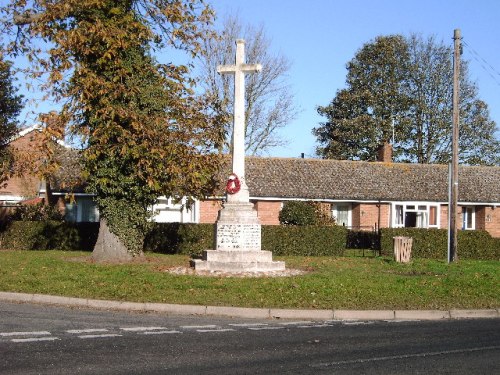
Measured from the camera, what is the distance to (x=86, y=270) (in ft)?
62.4

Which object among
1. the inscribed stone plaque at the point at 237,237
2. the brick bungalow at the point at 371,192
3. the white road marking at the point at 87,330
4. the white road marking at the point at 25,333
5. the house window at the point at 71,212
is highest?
the brick bungalow at the point at 371,192

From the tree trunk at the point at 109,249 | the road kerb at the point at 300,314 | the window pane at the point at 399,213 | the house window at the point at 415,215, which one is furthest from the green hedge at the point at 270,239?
the road kerb at the point at 300,314

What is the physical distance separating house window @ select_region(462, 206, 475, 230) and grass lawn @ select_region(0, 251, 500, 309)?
70.6 feet

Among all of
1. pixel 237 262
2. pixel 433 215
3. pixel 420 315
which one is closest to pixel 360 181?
pixel 433 215

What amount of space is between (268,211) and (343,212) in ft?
A: 16.0

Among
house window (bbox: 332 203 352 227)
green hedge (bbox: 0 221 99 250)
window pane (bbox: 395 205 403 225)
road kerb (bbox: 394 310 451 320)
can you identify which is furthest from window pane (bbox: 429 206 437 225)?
road kerb (bbox: 394 310 451 320)

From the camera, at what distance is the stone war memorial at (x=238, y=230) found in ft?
65.6

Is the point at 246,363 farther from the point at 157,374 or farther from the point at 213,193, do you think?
the point at 213,193

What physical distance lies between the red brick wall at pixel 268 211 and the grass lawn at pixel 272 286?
A: 51.8 feet

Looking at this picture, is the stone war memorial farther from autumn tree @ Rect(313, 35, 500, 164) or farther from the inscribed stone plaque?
autumn tree @ Rect(313, 35, 500, 164)

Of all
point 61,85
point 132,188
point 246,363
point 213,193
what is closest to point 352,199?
point 213,193

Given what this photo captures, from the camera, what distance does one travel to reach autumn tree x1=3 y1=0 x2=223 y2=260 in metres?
21.1

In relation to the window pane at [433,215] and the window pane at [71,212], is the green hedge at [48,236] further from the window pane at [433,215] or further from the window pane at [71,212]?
the window pane at [433,215]

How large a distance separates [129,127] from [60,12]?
3825 millimetres
